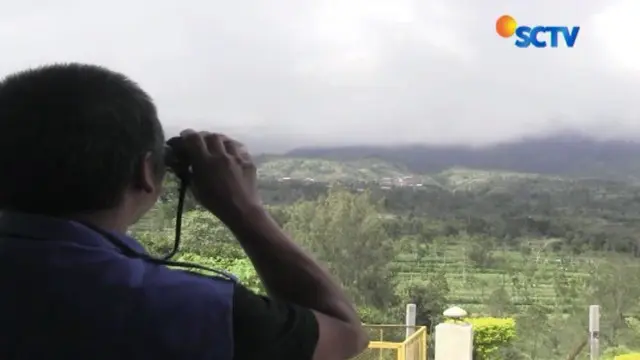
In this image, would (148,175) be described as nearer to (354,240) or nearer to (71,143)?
(71,143)

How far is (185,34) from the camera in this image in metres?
2.03

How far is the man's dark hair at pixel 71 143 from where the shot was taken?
53 cm

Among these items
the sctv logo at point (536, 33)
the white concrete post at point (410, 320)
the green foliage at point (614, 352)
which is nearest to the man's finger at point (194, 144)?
the sctv logo at point (536, 33)

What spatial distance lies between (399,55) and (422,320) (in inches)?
32.9

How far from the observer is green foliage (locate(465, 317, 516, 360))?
256 cm

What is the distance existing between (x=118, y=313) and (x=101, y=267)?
0.03 meters

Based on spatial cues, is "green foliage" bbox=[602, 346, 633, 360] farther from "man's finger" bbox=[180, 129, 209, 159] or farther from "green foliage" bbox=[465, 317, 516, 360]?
"man's finger" bbox=[180, 129, 209, 159]

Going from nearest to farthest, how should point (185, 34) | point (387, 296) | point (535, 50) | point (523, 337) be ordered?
point (185, 34)
point (535, 50)
point (387, 296)
point (523, 337)

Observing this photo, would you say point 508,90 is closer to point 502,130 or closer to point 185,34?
point 502,130

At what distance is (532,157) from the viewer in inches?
87.2

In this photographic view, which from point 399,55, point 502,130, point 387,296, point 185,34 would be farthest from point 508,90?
point 185,34

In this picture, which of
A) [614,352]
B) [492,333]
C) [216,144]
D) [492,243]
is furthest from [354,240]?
[216,144]

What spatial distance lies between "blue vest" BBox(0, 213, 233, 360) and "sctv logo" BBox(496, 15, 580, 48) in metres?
1.72

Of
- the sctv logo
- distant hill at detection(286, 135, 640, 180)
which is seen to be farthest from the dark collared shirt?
the sctv logo
